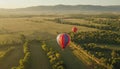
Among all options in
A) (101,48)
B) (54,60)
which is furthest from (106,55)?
(54,60)

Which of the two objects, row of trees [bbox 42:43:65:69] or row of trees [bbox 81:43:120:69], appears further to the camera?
row of trees [bbox 81:43:120:69]

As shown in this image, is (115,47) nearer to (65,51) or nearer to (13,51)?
(65,51)

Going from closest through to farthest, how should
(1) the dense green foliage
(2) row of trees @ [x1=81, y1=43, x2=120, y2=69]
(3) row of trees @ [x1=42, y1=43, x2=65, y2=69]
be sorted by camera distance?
(3) row of trees @ [x1=42, y1=43, x2=65, y2=69]
(2) row of trees @ [x1=81, y1=43, x2=120, y2=69]
(1) the dense green foliage

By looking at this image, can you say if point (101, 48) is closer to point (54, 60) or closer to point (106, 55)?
point (106, 55)

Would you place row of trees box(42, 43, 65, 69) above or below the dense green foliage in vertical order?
above

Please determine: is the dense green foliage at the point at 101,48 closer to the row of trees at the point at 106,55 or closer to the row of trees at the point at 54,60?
the row of trees at the point at 106,55

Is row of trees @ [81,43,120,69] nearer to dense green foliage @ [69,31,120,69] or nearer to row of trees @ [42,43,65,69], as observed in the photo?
dense green foliage @ [69,31,120,69]

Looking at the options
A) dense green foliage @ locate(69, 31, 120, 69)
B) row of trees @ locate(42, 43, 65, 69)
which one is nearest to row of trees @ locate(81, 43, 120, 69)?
dense green foliage @ locate(69, 31, 120, 69)

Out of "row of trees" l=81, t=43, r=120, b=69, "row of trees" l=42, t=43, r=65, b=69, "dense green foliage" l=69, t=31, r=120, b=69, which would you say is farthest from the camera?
"dense green foliage" l=69, t=31, r=120, b=69

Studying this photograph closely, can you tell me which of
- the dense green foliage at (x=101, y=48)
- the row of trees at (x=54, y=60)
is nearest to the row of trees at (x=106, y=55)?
the dense green foliage at (x=101, y=48)

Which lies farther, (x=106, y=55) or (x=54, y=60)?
(x=106, y=55)

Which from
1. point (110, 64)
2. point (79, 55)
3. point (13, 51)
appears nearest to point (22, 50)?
point (13, 51)
